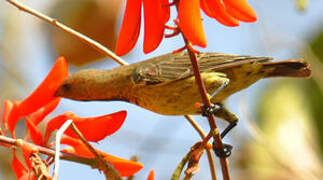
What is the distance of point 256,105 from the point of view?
17.7 feet

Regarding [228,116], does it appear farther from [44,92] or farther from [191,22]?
[191,22]

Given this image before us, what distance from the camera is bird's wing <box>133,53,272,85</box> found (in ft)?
11.4

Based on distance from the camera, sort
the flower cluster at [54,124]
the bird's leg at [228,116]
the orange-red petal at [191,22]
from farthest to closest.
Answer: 1. the bird's leg at [228,116]
2. the flower cluster at [54,124]
3. the orange-red petal at [191,22]

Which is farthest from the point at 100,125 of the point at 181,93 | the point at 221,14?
the point at 181,93

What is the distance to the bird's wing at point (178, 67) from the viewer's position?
346 centimetres

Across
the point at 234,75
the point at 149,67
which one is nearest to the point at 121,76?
the point at 149,67

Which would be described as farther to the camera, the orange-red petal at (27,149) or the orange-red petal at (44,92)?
the orange-red petal at (44,92)

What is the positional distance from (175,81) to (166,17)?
1575 millimetres

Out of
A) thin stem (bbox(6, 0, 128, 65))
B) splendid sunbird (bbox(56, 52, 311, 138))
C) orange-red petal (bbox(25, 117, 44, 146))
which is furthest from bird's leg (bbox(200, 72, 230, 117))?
orange-red petal (bbox(25, 117, 44, 146))

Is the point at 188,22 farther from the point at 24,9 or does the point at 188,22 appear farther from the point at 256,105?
the point at 256,105

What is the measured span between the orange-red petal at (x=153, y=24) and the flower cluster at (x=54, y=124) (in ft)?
1.89

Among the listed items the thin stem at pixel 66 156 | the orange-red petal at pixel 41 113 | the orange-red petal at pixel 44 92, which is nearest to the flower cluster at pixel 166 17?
the thin stem at pixel 66 156

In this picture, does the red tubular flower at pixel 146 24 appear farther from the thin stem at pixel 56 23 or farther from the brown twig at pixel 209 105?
the thin stem at pixel 56 23

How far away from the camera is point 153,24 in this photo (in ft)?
6.07
